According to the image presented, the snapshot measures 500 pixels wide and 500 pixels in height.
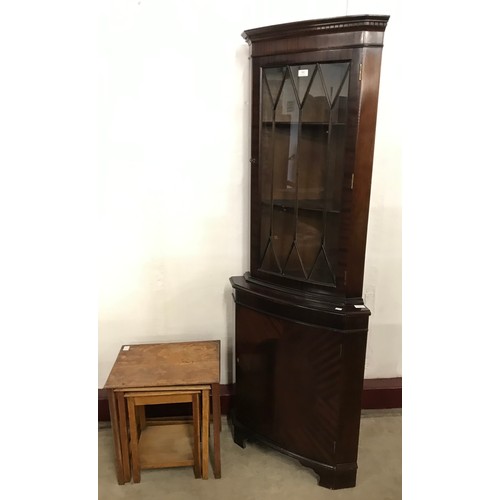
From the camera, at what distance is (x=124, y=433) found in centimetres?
174

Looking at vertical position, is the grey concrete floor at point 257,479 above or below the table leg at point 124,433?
below

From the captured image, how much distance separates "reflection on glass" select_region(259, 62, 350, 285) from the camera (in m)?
1.54

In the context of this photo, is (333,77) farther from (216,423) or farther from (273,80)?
(216,423)

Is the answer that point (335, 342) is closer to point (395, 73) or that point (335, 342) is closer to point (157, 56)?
point (395, 73)

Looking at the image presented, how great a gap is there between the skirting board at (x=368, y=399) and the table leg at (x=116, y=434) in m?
0.37

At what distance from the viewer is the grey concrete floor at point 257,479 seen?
175 cm

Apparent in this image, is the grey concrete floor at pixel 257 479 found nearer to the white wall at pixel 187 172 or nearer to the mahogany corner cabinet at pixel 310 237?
the mahogany corner cabinet at pixel 310 237

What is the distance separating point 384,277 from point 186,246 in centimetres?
99

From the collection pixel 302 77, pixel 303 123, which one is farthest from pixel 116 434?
pixel 302 77

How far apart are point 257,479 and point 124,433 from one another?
1.96ft

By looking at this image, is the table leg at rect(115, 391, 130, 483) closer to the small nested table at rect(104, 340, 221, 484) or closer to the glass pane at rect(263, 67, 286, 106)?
the small nested table at rect(104, 340, 221, 484)

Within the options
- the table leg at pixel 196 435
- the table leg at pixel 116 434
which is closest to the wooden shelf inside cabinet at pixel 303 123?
the table leg at pixel 196 435

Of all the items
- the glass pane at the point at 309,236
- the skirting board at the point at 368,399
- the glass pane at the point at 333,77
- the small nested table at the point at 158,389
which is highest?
the glass pane at the point at 333,77

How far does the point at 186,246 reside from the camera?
204cm
